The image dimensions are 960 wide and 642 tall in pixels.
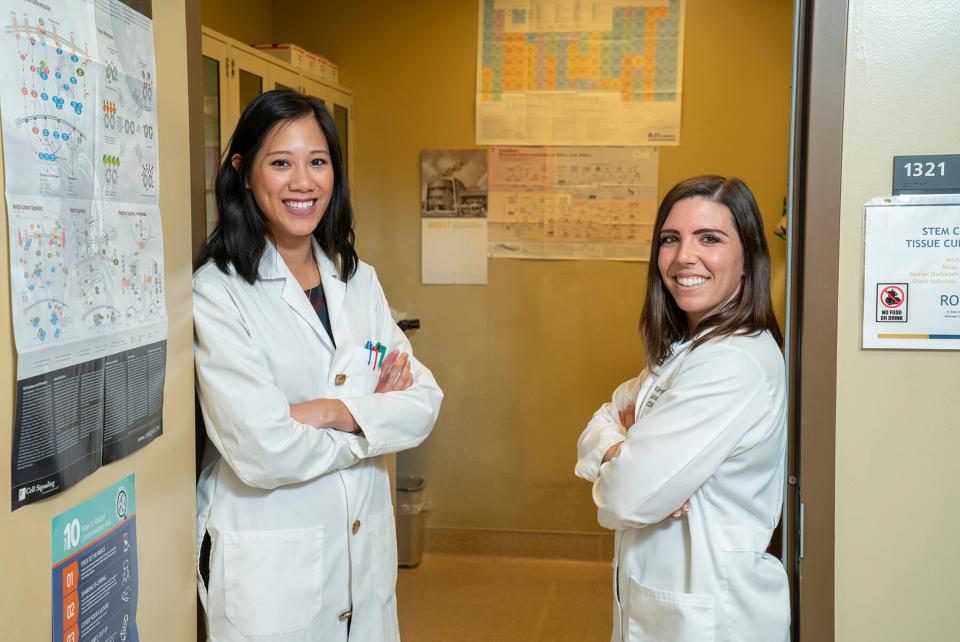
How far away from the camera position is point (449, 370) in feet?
12.7

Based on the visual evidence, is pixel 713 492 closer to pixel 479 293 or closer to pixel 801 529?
pixel 801 529

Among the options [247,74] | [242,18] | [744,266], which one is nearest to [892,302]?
[744,266]

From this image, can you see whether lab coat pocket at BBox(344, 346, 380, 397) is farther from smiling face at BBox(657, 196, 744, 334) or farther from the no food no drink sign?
the no food no drink sign

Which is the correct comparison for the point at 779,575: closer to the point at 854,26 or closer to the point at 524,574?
the point at 854,26

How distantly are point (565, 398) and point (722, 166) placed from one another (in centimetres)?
122

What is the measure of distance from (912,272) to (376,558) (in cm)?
117

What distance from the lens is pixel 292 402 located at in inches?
67.6

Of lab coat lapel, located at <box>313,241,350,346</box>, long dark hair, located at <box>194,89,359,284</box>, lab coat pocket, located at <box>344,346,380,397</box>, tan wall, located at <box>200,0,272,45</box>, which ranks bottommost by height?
lab coat pocket, located at <box>344,346,380,397</box>

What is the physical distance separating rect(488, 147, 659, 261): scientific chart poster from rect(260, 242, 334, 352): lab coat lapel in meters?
2.06

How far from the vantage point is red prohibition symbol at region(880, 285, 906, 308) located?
4.43 feet

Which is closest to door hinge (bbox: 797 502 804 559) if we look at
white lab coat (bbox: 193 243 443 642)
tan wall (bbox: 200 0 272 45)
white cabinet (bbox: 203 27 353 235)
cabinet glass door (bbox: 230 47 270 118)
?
white lab coat (bbox: 193 243 443 642)

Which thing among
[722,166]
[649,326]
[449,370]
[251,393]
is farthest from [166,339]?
[722,166]

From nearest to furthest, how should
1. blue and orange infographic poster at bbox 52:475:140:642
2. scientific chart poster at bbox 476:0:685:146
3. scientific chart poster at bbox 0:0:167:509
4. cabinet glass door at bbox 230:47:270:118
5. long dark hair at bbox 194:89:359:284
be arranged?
scientific chart poster at bbox 0:0:167:509 → blue and orange infographic poster at bbox 52:475:140:642 → long dark hair at bbox 194:89:359:284 → cabinet glass door at bbox 230:47:270:118 → scientific chart poster at bbox 476:0:685:146

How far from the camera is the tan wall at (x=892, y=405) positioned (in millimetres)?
1327
